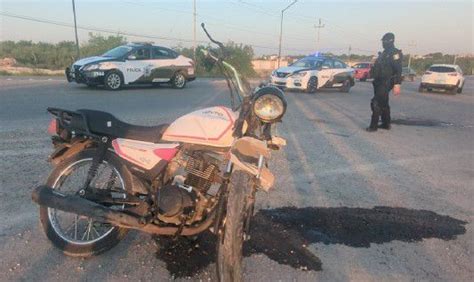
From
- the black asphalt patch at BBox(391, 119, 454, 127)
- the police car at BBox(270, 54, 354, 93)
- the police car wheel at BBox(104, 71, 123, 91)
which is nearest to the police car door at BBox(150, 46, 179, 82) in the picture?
the police car wheel at BBox(104, 71, 123, 91)

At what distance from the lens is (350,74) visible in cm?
1995

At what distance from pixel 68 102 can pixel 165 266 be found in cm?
924

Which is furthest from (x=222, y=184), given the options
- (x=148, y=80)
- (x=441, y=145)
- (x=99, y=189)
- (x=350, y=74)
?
(x=350, y=74)

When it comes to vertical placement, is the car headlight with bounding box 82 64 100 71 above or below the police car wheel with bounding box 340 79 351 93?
above

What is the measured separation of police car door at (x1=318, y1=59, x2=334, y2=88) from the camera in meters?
18.5

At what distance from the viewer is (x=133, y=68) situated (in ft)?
50.4

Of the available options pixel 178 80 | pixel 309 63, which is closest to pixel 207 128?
pixel 178 80

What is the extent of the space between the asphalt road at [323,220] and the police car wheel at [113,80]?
603 cm

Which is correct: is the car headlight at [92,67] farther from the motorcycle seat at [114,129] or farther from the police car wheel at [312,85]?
the motorcycle seat at [114,129]

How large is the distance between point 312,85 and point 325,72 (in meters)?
1.05

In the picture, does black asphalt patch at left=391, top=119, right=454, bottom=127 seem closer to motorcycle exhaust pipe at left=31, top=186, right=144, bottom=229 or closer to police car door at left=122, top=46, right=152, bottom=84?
police car door at left=122, top=46, right=152, bottom=84

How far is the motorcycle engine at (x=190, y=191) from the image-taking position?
3.04m

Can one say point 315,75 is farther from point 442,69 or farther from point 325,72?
point 442,69

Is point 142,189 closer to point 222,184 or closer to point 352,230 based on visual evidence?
point 222,184
